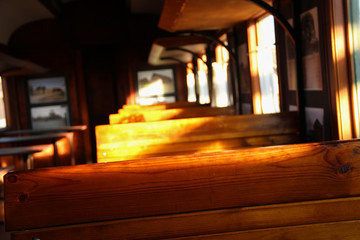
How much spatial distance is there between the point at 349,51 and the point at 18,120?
10.9 meters

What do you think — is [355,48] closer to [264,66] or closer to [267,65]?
[267,65]

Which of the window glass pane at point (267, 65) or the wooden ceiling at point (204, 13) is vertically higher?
the wooden ceiling at point (204, 13)

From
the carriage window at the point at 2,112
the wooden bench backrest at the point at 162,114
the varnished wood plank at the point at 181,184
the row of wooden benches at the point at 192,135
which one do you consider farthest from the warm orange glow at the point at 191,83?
the varnished wood plank at the point at 181,184

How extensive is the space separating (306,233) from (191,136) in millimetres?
2094

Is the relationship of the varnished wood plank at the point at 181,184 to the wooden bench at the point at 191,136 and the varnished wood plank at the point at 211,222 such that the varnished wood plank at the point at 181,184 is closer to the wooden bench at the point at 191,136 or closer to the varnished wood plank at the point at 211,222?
the varnished wood plank at the point at 211,222

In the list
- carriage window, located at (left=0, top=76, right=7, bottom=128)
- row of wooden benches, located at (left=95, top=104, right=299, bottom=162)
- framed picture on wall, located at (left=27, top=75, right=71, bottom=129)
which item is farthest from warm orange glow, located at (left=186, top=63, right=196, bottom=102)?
row of wooden benches, located at (left=95, top=104, right=299, bottom=162)

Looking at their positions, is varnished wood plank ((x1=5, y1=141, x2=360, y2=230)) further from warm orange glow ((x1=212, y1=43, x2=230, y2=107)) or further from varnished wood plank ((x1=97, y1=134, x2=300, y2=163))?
warm orange glow ((x1=212, y1=43, x2=230, y2=107))

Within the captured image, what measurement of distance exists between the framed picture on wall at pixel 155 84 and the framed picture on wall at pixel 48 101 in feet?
6.40

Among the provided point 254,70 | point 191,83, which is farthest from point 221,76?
point 191,83

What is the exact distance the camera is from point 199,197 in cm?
163

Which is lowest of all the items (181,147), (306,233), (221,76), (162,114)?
(306,233)

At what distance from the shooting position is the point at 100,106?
1321 cm

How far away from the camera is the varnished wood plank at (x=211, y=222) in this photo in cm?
158

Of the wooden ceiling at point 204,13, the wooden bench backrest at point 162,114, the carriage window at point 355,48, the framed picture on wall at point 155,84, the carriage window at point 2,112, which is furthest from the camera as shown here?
the framed picture on wall at point 155,84
